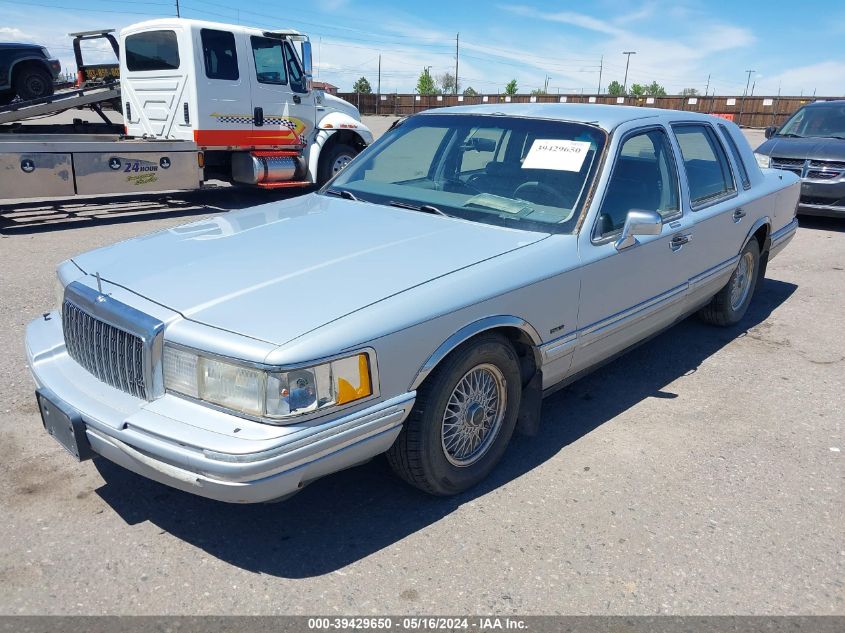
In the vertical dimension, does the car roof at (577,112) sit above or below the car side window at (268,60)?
below

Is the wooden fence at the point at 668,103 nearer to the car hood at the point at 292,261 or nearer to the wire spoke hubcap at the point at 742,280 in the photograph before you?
the wire spoke hubcap at the point at 742,280

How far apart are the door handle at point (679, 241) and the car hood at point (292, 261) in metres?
1.10

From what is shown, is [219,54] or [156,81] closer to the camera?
[219,54]

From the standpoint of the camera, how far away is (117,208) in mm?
10633

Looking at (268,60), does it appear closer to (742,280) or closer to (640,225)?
(742,280)

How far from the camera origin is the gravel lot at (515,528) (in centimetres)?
260

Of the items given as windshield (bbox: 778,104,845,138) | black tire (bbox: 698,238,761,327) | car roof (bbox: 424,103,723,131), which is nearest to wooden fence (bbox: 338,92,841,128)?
windshield (bbox: 778,104,845,138)

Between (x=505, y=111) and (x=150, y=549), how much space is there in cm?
305

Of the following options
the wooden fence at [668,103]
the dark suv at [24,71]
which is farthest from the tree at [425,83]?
the dark suv at [24,71]

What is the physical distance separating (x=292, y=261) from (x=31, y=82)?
15.5m

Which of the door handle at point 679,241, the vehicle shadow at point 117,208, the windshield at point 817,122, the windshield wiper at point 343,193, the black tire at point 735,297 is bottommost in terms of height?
the vehicle shadow at point 117,208

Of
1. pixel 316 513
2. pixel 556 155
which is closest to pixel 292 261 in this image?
pixel 316 513

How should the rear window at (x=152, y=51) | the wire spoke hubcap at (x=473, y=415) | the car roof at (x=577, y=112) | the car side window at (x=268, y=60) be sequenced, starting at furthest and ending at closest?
the car side window at (x=268, y=60), the rear window at (x=152, y=51), the car roof at (x=577, y=112), the wire spoke hubcap at (x=473, y=415)

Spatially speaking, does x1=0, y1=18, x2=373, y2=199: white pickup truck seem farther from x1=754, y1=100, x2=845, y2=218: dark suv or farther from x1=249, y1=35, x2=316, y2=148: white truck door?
x1=754, y1=100, x2=845, y2=218: dark suv
